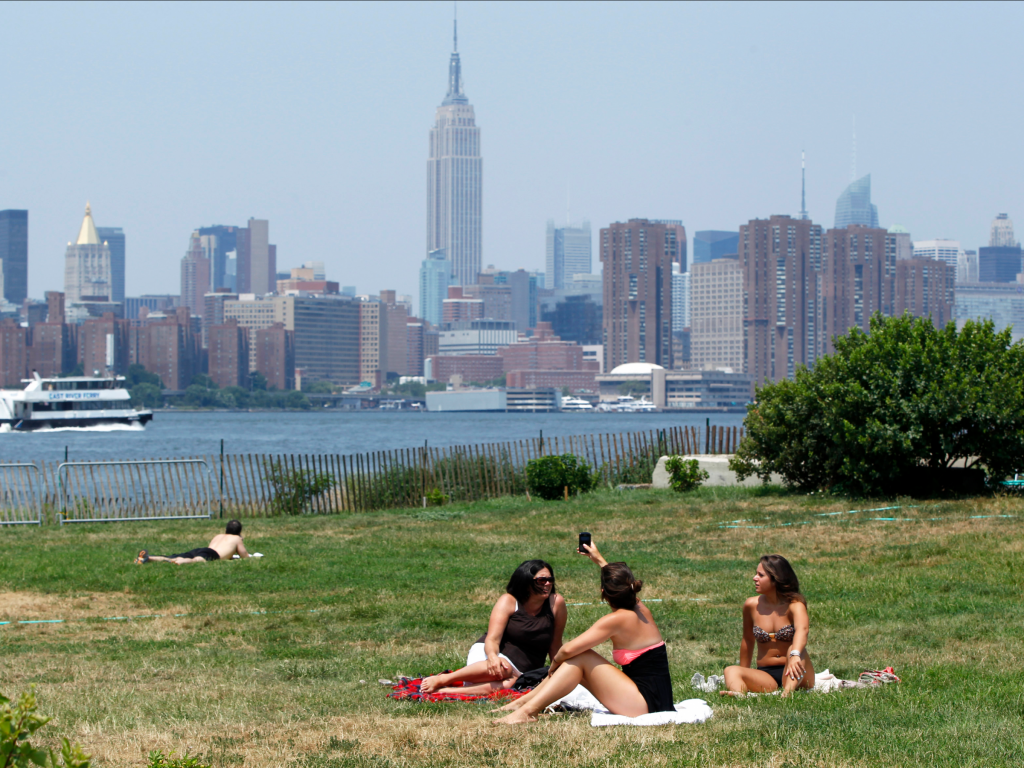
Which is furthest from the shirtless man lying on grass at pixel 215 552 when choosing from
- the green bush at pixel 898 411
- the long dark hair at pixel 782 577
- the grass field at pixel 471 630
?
the green bush at pixel 898 411

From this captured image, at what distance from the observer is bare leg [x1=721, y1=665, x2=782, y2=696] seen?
7.60 m

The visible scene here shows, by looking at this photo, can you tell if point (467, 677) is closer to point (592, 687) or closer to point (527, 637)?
point (527, 637)

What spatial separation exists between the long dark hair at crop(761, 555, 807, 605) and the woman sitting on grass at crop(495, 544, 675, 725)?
3.52 ft

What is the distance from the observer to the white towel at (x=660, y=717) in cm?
661

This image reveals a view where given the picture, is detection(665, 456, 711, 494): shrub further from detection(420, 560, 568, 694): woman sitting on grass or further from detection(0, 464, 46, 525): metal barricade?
detection(420, 560, 568, 694): woman sitting on grass

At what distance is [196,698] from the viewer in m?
7.62

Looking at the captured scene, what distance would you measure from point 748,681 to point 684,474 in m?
15.5

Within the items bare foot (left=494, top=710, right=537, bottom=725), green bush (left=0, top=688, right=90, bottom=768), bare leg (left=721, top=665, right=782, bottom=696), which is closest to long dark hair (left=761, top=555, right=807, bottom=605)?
bare leg (left=721, top=665, right=782, bottom=696)

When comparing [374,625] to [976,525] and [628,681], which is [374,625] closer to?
[628,681]

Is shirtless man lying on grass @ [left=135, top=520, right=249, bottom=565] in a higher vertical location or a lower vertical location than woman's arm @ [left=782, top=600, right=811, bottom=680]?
lower

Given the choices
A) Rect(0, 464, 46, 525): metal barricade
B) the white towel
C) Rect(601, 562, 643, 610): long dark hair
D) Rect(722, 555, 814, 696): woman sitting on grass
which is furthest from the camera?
Rect(0, 464, 46, 525): metal barricade

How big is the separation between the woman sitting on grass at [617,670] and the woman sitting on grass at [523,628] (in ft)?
2.60

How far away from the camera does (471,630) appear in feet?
33.8

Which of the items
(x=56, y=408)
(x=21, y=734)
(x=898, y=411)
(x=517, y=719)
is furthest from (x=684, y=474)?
(x=56, y=408)
